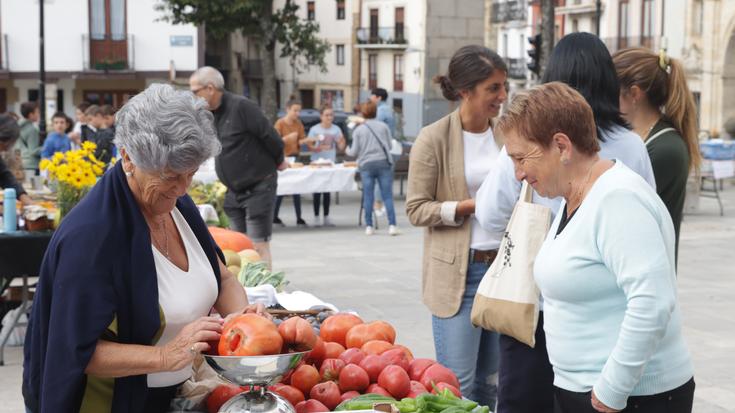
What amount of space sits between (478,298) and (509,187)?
1.38 ft

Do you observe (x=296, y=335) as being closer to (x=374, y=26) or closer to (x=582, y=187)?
(x=582, y=187)

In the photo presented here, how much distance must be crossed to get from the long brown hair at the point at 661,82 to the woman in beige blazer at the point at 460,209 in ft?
1.80

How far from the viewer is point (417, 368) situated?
3445mm

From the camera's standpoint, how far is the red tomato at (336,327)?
3.78 meters

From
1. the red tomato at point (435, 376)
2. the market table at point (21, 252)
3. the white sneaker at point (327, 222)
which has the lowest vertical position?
the white sneaker at point (327, 222)

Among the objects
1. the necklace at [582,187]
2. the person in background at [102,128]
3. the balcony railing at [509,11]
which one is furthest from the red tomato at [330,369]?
the balcony railing at [509,11]

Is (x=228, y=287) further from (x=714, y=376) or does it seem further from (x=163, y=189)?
(x=714, y=376)

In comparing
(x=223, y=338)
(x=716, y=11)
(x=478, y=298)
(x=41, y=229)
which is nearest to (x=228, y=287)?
(x=223, y=338)

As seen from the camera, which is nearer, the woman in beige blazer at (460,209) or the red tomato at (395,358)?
the red tomato at (395,358)

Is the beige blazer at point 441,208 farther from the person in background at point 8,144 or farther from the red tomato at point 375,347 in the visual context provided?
the person in background at point 8,144

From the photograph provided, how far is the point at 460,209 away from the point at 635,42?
3605 cm

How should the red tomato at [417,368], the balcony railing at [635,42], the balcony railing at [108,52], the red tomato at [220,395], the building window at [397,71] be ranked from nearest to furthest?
the red tomato at [220,395]
the red tomato at [417,368]
the balcony railing at [635,42]
the balcony railing at [108,52]
the building window at [397,71]

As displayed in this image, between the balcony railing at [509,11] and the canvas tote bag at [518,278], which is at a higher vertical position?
the balcony railing at [509,11]

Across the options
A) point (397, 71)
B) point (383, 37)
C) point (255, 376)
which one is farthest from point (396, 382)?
point (383, 37)
